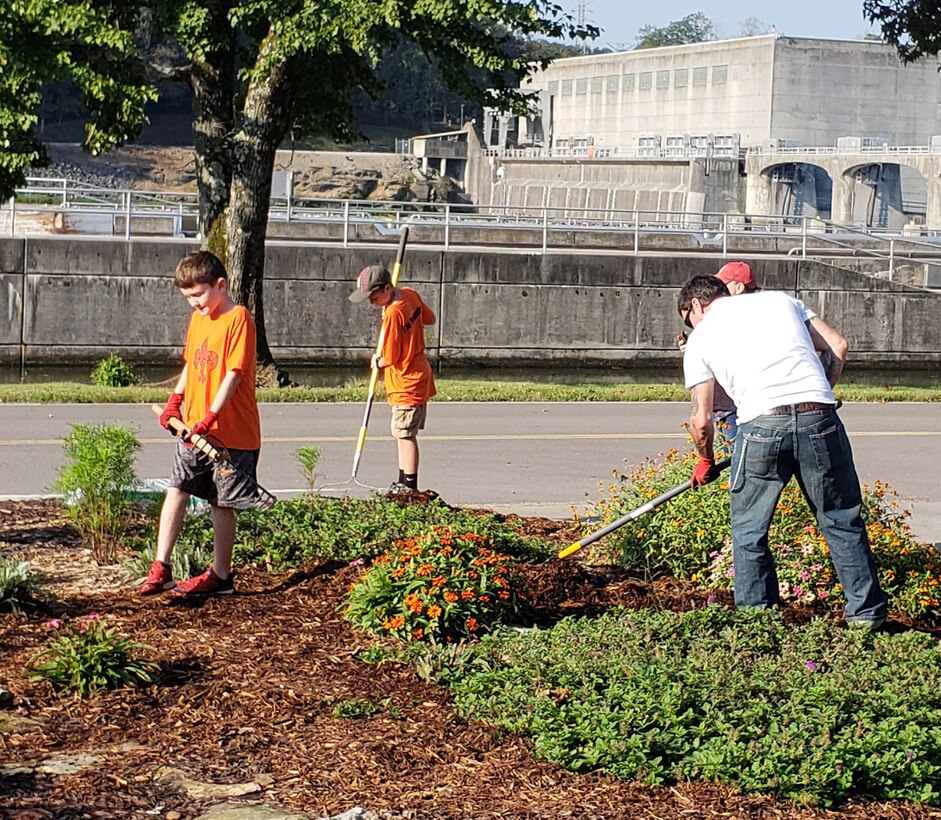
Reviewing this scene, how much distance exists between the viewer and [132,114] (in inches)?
755

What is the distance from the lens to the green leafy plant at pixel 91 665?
5.64 meters

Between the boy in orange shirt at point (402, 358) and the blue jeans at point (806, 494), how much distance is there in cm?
443

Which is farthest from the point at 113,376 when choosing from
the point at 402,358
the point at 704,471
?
the point at 704,471

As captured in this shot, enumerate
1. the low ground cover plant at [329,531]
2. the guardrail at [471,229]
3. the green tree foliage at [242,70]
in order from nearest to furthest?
the low ground cover plant at [329,531]
the green tree foliage at [242,70]
the guardrail at [471,229]

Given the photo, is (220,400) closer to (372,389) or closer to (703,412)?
(703,412)

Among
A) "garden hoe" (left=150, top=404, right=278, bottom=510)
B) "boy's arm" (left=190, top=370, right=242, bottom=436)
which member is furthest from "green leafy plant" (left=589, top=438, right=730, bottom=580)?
"boy's arm" (left=190, top=370, right=242, bottom=436)

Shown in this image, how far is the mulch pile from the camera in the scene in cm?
469

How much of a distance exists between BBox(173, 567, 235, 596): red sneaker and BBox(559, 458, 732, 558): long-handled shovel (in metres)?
1.73

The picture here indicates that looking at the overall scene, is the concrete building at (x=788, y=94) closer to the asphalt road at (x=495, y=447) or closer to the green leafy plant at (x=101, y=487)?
the asphalt road at (x=495, y=447)

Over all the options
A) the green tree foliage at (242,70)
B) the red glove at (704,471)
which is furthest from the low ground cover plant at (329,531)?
the green tree foliage at (242,70)

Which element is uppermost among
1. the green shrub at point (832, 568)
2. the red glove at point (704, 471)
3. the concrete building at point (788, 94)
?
the concrete building at point (788, 94)

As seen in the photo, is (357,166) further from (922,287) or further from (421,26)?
(421,26)

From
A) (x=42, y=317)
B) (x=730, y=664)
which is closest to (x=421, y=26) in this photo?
(x=42, y=317)

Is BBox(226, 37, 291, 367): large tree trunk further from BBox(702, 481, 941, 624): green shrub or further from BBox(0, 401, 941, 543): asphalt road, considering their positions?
BBox(702, 481, 941, 624): green shrub
